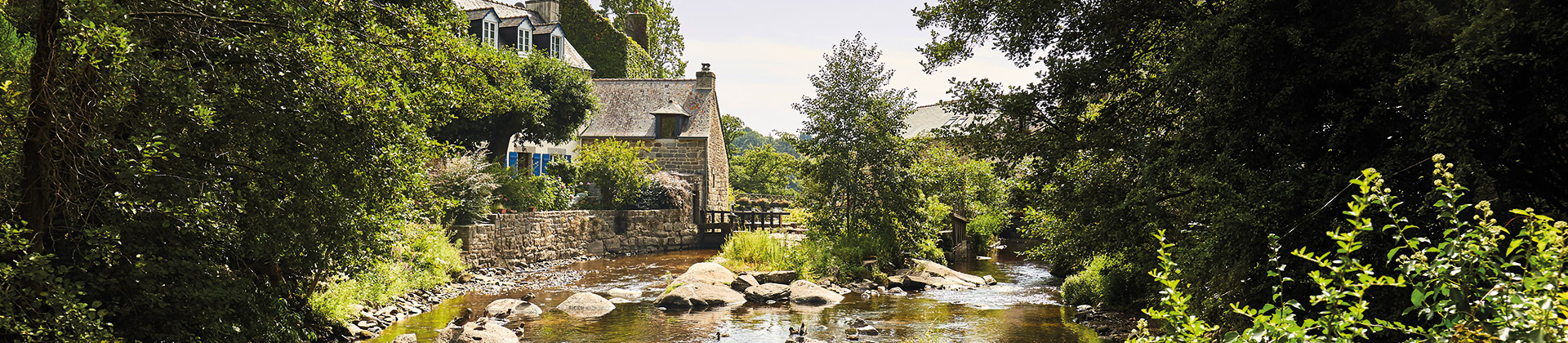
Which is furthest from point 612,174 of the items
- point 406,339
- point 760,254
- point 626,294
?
point 406,339

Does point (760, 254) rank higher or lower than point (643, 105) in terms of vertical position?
lower

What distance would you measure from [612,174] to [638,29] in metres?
17.2

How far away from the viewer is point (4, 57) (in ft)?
20.1

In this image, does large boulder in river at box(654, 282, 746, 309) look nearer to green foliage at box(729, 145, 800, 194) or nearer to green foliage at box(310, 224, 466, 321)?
green foliage at box(310, 224, 466, 321)

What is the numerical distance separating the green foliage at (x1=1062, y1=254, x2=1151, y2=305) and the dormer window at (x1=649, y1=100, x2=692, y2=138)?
17046 millimetres

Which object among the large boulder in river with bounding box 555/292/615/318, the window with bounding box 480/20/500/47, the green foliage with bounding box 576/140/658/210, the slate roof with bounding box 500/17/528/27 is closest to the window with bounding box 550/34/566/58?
the slate roof with bounding box 500/17/528/27

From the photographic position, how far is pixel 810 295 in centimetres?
1405

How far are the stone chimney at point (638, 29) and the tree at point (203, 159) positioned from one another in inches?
1274

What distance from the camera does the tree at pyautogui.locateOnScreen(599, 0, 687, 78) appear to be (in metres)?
41.7

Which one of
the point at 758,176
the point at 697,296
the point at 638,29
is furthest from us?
the point at 758,176

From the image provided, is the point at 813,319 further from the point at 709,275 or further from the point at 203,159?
the point at 203,159

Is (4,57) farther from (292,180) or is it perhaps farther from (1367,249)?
(1367,249)

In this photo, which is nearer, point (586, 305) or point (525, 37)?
point (586, 305)

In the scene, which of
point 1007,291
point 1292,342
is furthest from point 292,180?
point 1007,291
